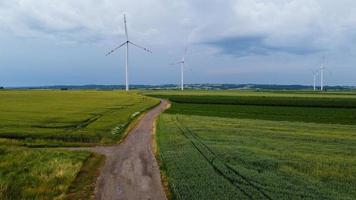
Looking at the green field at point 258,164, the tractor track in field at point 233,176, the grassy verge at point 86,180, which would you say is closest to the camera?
the tractor track in field at point 233,176


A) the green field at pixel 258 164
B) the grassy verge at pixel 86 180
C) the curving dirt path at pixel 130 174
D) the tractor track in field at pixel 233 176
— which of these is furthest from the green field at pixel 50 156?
the tractor track in field at pixel 233 176

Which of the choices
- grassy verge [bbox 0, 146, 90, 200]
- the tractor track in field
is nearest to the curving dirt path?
grassy verge [bbox 0, 146, 90, 200]

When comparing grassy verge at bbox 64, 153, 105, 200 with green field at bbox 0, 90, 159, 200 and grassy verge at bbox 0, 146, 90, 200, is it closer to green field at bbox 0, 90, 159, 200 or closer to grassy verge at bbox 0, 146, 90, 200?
green field at bbox 0, 90, 159, 200

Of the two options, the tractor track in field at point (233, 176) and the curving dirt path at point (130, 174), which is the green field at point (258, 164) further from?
the curving dirt path at point (130, 174)

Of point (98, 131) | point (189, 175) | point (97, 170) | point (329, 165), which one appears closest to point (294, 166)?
point (329, 165)

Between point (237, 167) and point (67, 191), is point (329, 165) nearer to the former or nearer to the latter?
point (237, 167)

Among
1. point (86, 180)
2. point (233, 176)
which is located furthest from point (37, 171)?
point (233, 176)

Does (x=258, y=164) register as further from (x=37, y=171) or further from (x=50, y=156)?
(x=50, y=156)
